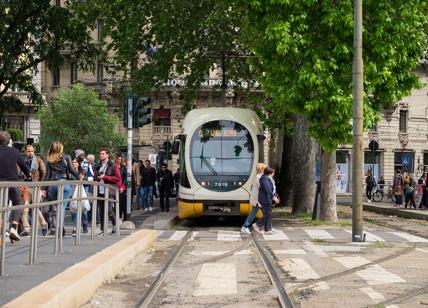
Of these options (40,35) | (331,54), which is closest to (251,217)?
(331,54)

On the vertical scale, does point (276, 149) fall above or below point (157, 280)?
above

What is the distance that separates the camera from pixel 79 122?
55.6 meters

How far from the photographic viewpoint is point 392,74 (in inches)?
695

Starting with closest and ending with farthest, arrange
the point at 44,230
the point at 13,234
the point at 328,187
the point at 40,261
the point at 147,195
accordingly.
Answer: the point at 40,261, the point at 13,234, the point at 44,230, the point at 328,187, the point at 147,195

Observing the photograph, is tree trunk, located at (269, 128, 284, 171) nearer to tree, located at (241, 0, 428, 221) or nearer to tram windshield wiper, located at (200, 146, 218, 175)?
tram windshield wiper, located at (200, 146, 218, 175)

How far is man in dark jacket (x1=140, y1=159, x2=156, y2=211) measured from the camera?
25.6m

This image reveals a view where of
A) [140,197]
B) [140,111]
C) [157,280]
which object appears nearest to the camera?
[157,280]

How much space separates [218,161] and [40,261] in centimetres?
1098

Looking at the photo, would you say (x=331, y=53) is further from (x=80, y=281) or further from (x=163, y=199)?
(x=80, y=281)

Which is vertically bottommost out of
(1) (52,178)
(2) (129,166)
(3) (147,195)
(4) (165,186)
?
(3) (147,195)

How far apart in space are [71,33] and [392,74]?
13.0m

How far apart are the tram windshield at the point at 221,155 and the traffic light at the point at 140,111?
231 centimetres

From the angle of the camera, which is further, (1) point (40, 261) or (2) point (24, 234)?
(2) point (24, 234)

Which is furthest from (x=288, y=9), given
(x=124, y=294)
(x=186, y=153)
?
(x=124, y=294)
